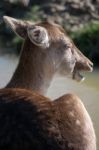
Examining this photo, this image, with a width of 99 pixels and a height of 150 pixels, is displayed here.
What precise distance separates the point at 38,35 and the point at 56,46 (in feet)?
Result: 1.97

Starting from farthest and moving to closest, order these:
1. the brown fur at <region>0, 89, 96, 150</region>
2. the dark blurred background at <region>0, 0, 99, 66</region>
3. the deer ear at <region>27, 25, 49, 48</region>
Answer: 1. the dark blurred background at <region>0, 0, 99, 66</region>
2. the deer ear at <region>27, 25, 49, 48</region>
3. the brown fur at <region>0, 89, 96, 150</region>

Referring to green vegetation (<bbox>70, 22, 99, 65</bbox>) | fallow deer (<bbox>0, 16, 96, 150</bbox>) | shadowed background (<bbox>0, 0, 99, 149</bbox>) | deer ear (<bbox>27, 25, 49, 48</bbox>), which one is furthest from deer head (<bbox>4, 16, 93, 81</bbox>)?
green vegetation (<bbox>70, 22, 99, 65</bbox>)

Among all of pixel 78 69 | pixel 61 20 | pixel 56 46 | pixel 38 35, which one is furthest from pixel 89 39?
pixel 38 35

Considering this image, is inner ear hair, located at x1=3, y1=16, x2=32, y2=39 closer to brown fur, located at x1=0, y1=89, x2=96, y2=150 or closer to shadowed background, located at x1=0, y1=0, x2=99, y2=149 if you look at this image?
brown fur, located at x1=0, y1=89, x2=96, y2=150

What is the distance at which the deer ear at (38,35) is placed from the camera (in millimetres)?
5230

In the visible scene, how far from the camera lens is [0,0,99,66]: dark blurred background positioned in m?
14.2

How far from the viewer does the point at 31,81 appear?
5.59 m

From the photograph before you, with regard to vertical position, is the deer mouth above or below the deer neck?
below

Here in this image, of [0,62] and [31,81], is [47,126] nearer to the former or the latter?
[31,81]

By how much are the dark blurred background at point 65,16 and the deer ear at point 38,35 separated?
8113 millimetres

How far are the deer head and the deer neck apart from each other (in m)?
0.03

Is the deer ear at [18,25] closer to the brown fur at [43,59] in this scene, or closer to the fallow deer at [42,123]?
the brown fur at [43,59]

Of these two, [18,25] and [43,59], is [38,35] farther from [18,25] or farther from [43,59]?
[18,25]

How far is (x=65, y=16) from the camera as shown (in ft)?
50.4
